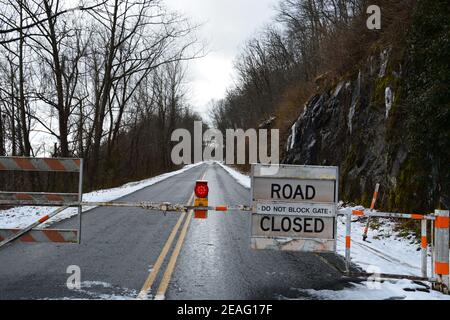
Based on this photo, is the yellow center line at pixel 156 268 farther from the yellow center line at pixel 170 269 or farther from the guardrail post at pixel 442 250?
the guardrail post at pixel 442 250

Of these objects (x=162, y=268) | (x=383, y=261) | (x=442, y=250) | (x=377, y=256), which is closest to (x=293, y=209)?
(x=442, y=250)

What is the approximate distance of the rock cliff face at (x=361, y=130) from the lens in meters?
14.0

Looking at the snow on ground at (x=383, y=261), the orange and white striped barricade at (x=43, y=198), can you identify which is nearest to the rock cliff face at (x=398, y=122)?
the snow on ground at (x=383, y=261)

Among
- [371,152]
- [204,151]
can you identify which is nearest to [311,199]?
[371,152]

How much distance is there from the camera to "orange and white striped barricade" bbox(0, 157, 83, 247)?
6836 mm

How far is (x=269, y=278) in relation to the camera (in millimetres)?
6934

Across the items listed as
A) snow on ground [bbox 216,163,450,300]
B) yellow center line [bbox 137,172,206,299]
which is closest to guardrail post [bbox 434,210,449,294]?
snow on ground [bbox 216,163,450,300]

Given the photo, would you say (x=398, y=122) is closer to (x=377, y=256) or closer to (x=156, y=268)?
(x=377, y=256)

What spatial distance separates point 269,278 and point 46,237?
362cm

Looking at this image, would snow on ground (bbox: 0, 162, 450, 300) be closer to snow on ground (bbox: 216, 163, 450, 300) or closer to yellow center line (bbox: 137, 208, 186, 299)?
snow on ground (bbox: 216, 163, 450, 300)

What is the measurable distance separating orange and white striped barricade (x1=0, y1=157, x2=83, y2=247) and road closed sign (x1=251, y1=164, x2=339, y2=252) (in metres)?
2.85

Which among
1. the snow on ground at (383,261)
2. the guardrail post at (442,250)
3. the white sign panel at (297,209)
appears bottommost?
the snow on ground at (383,261)

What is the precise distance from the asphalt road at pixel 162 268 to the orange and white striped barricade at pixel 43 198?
0.59 metres

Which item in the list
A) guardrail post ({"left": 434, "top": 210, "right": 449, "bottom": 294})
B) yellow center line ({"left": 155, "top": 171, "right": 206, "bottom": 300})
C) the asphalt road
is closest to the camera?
yellow center line ({"left": 155, "top": 171, "right": 206, "bottom": 300})
